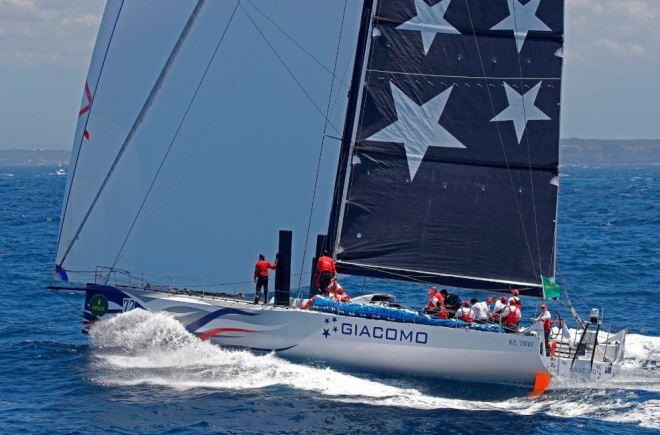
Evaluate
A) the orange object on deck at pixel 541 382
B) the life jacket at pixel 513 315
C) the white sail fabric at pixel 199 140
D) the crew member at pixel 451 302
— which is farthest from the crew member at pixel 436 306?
the white sail fabric at pixel 199 140

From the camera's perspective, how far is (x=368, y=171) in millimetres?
25109

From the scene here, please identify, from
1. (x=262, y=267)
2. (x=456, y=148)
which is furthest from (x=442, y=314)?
(x=262, y=267)

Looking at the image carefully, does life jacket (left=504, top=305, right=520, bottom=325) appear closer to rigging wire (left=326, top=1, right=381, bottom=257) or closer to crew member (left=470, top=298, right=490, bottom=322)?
crew member (left=470, top=298, right=490, bottom=322)

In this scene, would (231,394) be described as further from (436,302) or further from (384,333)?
(436,302)

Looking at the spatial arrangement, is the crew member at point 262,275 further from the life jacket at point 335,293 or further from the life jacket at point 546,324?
the life jacket at point 546,324

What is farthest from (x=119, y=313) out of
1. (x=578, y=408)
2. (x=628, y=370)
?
(x=628, y=370)

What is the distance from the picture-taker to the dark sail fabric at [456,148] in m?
24.8

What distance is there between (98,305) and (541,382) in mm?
11099

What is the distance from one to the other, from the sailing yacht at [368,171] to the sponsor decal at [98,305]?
33 millimetres

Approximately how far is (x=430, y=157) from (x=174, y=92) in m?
6.65

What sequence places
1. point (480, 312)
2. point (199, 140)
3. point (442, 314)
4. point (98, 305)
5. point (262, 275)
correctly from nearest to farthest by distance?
point (442, 314) < point (480, 312) < point (262, 275) < point (98, 305) < point (199, 140)

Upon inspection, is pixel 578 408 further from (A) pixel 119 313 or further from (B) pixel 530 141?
(A) pixel 119 313

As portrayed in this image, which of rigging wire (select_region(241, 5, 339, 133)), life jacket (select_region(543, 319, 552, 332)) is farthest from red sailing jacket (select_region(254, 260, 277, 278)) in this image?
life jacket (select_region(543, 319, 552, 332))

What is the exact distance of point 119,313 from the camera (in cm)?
2570
